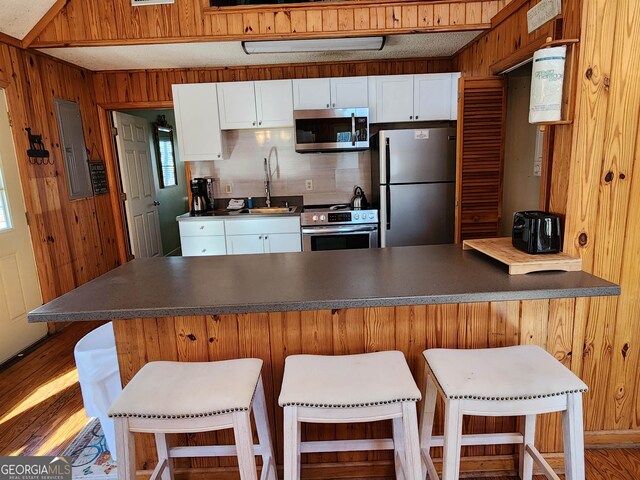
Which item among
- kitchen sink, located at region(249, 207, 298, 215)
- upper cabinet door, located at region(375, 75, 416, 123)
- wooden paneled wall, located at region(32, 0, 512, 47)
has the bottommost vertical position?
kitchen sink, located at region(249, 207, 298, 215)

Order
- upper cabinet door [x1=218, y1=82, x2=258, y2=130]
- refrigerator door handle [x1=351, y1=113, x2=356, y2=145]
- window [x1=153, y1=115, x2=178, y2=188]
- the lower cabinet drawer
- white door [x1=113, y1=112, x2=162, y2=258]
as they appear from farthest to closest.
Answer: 1. window [x1=153, y1=115, x2=178, y2=188]
2. white door [x1=113, y1=112, x2=162, y2=258]
3. the lower cabinet drawer
4. upper cabinet door [x1=218, y1=82, x2=258, y2=130]
5. refrigerator door handle [x1=351, y1=113, x2=356, y2=145]

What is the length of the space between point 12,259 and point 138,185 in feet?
6.11

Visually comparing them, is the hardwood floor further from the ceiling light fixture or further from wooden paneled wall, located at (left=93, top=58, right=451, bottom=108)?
the ceiling light fixture

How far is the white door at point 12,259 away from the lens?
2.88 m

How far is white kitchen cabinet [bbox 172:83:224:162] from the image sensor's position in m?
3.77

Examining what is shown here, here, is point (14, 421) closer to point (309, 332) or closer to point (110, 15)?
point (309, 332)

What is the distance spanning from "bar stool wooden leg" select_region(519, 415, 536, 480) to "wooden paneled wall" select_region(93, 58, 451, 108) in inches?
135

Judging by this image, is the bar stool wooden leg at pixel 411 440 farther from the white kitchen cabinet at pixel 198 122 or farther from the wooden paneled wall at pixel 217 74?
the wooden paneled wall at pixel 217 74

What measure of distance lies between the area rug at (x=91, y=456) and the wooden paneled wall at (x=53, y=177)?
1.68m

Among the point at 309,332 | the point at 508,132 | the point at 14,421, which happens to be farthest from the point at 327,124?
the point at 14,421

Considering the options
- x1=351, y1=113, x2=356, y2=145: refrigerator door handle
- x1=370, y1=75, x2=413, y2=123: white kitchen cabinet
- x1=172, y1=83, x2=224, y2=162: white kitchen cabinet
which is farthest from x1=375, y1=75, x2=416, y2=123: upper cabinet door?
x1=172, y1=83, x2=224, y2=162: white kitchen cabinet

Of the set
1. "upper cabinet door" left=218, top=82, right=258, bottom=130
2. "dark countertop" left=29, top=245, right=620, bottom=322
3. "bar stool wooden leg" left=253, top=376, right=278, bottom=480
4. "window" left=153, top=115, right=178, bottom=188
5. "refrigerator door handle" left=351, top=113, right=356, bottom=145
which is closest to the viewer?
"dark countertop" left=29, top=245, right=620, bottom=322

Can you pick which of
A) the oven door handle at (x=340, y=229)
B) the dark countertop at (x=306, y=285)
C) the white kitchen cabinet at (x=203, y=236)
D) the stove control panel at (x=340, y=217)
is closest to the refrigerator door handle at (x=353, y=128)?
the stove control panel at (x=340, y=217)

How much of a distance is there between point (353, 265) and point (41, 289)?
2936mm
